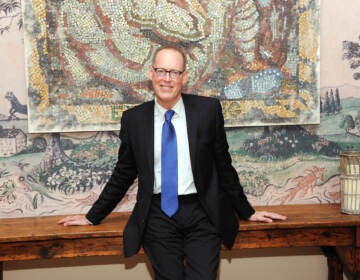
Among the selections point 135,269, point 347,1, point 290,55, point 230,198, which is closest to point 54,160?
point 135,269

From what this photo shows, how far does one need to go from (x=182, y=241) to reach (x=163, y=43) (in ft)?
4.01

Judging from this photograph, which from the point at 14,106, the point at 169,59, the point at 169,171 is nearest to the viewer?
the point at 169,59

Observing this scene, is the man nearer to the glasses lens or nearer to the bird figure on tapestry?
the glasses lens

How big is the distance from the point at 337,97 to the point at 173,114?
1262mm

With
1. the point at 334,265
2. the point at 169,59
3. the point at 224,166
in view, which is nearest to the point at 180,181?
the point at 224,166

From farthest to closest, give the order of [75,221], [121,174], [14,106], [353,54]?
1. [353,54]
2. [14,106]
3. [75,221]
4. [121,174]

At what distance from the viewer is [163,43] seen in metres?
2.87

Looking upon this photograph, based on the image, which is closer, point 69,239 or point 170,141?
point 170,141

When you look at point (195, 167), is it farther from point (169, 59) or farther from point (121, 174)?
point (169, 59)

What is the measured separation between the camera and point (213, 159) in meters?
2.48

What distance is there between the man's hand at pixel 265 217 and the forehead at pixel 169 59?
3.20ft

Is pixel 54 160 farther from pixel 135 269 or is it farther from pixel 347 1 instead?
pixel 347 1

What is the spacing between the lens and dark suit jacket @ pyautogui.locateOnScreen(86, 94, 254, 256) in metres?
2.37

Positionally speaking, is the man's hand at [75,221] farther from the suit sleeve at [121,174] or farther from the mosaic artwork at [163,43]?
the mosaic artwork at [163,43]
